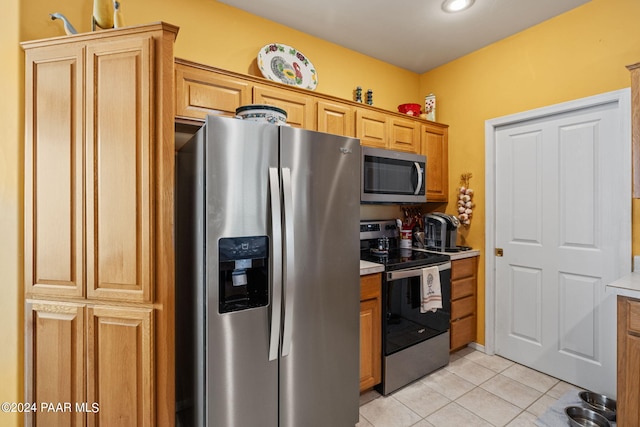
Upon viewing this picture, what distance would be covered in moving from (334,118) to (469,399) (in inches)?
87.2

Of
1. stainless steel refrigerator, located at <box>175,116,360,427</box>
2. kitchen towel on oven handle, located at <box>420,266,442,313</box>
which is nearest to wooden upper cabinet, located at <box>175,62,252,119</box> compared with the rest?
stainless steel refrigerator, located at <box>175,116,360,427</box>

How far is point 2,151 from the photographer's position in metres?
1.53

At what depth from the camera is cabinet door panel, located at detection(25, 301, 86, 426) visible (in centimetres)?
139

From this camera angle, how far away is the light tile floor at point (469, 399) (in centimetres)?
189

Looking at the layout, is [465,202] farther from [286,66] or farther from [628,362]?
[286,66]

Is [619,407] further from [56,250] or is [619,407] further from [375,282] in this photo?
[56,250]

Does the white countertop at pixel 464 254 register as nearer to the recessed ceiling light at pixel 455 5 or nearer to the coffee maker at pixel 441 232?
the coffee maker at pixel 441 232

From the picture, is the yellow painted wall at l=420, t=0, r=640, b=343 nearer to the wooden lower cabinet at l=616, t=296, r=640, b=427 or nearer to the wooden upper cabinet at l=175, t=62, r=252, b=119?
the wooden lower cabinet at l=616, t=296, r=640, b=427

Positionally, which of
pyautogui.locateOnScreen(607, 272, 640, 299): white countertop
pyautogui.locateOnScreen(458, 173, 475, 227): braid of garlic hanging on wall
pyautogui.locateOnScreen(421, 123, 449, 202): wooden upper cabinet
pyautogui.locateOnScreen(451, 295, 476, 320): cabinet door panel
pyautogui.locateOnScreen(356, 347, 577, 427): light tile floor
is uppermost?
pyautogui.locateOnScreen(421, 123, 449, 202): wooden upper cabinet

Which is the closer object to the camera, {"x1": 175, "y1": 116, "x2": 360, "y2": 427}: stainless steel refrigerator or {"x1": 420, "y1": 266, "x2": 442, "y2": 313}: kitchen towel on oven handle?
{"x1": 175, "y1": 116, "x2": 360, "y2": 427}: stainless steel refrigerator

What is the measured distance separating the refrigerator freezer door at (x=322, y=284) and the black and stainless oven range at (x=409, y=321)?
46cm

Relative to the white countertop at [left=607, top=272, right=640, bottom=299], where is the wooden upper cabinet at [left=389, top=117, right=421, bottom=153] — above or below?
above

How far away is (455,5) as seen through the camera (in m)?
2.16

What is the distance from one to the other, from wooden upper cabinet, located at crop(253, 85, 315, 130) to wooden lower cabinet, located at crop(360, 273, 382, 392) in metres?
1.16
